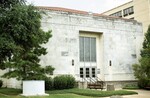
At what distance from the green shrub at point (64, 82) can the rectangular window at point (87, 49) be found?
5.66 meters

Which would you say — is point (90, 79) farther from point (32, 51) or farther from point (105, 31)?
point (32, 51)

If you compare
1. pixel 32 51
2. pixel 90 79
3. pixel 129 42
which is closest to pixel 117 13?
pixel 129 42

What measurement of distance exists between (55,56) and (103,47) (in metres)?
7.48

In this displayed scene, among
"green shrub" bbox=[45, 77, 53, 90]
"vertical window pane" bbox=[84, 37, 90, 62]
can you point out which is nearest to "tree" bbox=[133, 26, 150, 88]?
"vertical window pane" bbox=[84, 37, 90, 62]

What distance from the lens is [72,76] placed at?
3422 centimetres

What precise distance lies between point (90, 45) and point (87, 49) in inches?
31.1

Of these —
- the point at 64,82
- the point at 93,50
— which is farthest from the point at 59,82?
the point at 93,50

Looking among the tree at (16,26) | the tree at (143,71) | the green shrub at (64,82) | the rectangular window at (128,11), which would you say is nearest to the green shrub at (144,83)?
the tree at (143,71)

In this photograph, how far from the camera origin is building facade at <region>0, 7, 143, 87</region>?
34875mm

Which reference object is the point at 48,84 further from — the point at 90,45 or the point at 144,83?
the point at 144,83

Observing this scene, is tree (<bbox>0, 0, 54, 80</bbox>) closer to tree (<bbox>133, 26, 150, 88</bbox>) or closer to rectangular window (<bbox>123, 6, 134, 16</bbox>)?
tree (<bbox>133, 26, 150, 88</bbox>)

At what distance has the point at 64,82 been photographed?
31641mm

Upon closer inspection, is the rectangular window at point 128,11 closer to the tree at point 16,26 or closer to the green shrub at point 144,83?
the green shrub at point 144,83

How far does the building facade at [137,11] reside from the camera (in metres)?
59.0
